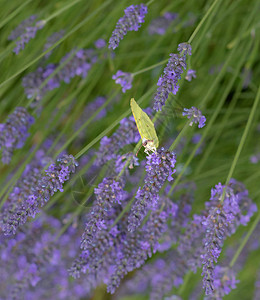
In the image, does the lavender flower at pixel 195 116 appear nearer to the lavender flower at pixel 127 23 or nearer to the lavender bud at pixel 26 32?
the lavender flower at pixel 127 23

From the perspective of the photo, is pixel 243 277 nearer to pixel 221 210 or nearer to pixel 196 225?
pixel 196 225

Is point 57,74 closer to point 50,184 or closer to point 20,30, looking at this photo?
point 20,30

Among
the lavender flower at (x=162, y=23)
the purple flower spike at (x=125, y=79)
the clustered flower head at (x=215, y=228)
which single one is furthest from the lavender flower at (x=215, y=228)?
the lavender flower at (x=162, y=23)

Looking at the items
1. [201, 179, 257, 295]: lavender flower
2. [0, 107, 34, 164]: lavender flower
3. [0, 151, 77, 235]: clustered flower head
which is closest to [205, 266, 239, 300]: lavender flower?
[201, 179, 257, 295]: lavender flower

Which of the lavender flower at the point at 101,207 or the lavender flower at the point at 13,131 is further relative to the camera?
the lavender flower at the point at 13,131

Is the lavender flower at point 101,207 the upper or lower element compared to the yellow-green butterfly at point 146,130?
lower

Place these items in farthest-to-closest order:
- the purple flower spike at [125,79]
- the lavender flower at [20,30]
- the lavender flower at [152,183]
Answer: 1. the lavender flower at [20,30]
2. the purple flower spike at [125,79]
3. the lavender flower at [152,183]
